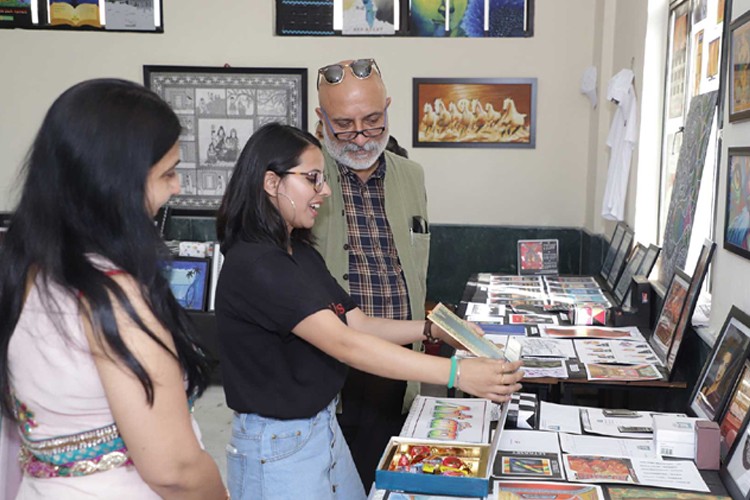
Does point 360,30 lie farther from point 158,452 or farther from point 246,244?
point 158,452

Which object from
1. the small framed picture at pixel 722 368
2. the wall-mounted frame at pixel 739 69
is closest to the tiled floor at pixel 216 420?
the small framed picture at pixel 722 368

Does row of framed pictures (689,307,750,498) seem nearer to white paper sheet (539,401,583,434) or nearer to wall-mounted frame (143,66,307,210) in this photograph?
white paper sheet (539,401,583,434)

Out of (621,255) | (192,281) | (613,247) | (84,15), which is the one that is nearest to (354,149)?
(621,255)

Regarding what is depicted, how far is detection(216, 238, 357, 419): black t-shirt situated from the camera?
65.8 inches

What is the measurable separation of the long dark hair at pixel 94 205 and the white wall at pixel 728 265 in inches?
68.7

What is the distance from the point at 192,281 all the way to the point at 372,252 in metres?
2.79

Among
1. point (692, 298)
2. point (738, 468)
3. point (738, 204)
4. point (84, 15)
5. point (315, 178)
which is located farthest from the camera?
point (84, 15)

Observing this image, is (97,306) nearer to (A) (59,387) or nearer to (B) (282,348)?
(A) (59,387)

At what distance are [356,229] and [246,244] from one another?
0.76 meters

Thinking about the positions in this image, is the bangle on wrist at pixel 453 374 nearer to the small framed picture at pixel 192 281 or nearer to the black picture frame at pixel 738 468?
the black picture frame at pixel 738 468

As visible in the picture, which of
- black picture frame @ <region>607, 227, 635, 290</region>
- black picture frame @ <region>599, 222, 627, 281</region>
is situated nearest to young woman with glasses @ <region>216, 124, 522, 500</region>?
black picture frame @ <region>607, 227, 635, 290</region>

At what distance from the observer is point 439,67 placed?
→ 5.16 meters

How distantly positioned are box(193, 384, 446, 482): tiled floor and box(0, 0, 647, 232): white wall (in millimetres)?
1474

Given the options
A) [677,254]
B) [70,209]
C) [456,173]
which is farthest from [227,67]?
[70,209]
